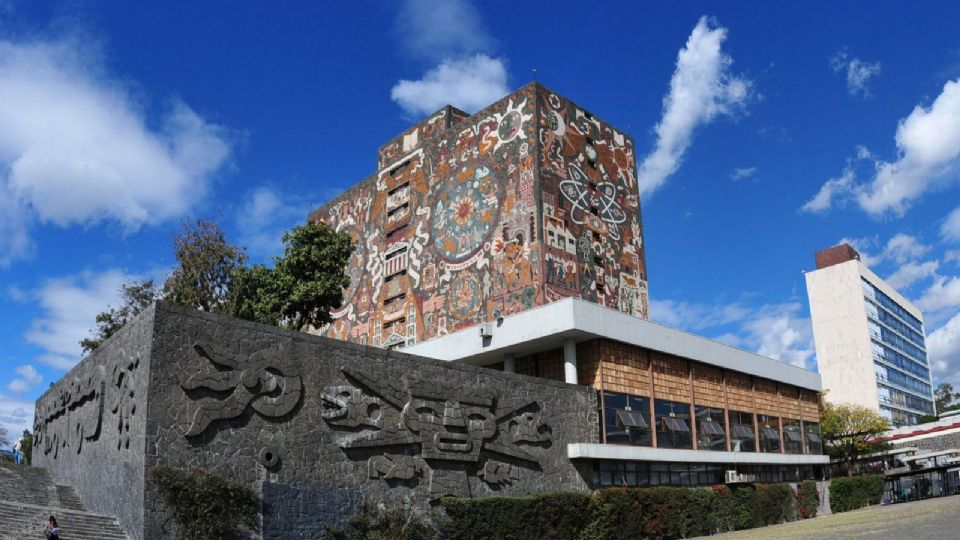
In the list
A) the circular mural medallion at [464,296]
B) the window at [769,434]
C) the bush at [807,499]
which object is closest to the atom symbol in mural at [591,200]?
the circular mural medallion at [464,296]

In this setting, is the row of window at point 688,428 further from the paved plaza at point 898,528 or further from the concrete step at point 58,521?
the concrete step at point 58,521

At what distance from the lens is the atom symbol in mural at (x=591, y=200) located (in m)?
33.2

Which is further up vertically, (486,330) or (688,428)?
(486,330)

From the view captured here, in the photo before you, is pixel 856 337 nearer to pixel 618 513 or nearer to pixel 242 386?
pixel 618 513

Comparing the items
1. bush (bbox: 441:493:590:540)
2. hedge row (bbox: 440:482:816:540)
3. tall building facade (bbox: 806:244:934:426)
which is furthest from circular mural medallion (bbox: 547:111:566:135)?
tall building facade (bbox: 806:244:934:426)

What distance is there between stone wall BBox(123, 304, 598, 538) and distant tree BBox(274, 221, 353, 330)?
11827mm

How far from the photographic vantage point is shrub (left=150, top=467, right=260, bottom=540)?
606 inches

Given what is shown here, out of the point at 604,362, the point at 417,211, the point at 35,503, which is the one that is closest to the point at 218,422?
the point at 35,503

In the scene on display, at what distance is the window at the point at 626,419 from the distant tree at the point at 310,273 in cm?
1258

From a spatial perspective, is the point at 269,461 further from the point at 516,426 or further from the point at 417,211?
the point at 417,211

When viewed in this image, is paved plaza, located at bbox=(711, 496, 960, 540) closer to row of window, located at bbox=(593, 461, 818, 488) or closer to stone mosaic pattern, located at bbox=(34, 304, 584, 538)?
row of window, located at bbox=(593, 461, 818, 488)

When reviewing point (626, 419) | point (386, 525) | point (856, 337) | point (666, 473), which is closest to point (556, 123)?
point (626, 419)

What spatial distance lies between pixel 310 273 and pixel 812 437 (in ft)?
77.6

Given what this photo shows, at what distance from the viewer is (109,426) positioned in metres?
18.1
